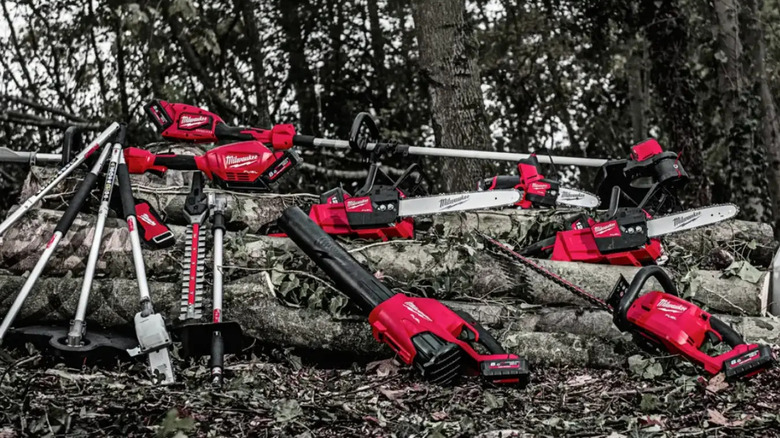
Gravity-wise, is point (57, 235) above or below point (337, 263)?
above

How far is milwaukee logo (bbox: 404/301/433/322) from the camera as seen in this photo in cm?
406

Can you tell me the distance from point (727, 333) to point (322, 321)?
2273 mm

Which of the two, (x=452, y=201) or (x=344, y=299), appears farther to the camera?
(x=452, y=201)

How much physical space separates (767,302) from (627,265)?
36.8 inches

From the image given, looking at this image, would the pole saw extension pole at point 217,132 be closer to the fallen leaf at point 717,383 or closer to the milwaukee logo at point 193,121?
the milwaukee logo at point 193,121

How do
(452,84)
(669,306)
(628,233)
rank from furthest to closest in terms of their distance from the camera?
(452,84)
(628,233)
(669,306)

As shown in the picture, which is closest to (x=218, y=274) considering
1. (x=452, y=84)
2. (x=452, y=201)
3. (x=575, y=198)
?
(x=452, y=201)

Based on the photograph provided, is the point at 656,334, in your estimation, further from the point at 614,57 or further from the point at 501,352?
the point at 614,57

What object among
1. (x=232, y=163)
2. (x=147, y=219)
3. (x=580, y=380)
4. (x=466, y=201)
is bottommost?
(x=580, y=380)

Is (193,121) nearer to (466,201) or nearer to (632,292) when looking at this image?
(466,201)

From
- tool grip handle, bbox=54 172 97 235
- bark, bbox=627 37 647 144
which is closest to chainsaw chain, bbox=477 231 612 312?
tool grip handle, bbox=54 172 97 235

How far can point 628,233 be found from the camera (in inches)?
214

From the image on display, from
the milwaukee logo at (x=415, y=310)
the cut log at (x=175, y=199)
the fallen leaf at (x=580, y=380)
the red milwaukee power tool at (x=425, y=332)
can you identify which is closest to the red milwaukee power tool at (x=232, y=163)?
the cut log at (x=175, y=199)

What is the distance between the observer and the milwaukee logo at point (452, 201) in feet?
18.7
